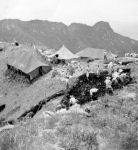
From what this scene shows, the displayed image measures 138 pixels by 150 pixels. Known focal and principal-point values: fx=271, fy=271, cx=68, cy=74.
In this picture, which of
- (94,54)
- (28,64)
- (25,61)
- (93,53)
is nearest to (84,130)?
(28,64)

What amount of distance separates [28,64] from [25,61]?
41.4 inches

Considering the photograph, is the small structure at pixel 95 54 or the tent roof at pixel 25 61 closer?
the tent roof at pixel 25 61

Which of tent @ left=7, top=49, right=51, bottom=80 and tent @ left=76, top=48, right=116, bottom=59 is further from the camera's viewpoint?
tent @ left=76, top=48, right=116, bottom=59

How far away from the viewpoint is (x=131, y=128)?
927 centimetres

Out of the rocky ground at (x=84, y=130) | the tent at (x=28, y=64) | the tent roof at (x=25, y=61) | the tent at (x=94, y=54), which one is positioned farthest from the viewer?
the tent at (x=94, y=54)

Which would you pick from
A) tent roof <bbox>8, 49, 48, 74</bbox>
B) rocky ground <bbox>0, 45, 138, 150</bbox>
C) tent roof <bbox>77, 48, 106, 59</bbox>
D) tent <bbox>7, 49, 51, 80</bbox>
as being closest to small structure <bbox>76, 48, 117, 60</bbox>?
tent roof <bbox>77, 48, 106, 59</bbox>

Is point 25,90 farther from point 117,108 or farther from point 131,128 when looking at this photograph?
point 131,128

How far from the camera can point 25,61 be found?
44.8m

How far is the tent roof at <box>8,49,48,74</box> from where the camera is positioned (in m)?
43.5

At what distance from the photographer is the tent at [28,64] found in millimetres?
42906

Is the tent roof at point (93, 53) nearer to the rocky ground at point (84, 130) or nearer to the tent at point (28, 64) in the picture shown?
the tent at point (28, 64)

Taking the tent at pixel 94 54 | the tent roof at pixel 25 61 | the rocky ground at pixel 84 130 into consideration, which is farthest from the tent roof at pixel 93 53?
the rocky ground at pixel 84 130

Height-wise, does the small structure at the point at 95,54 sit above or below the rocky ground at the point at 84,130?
below

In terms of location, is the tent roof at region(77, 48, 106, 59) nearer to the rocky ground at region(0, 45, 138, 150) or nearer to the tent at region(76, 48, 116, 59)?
the tent at region(76, 48, 116, 59)
